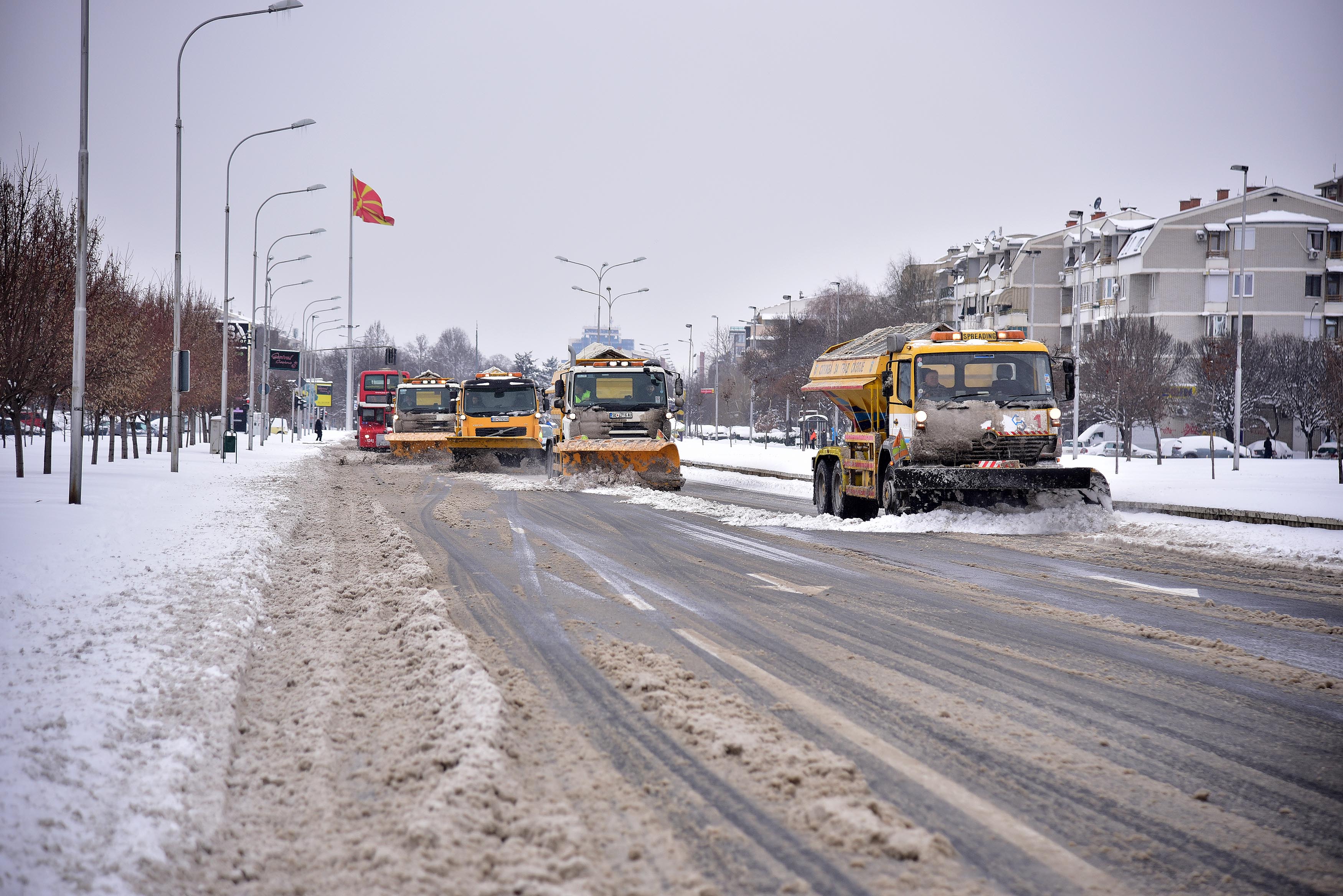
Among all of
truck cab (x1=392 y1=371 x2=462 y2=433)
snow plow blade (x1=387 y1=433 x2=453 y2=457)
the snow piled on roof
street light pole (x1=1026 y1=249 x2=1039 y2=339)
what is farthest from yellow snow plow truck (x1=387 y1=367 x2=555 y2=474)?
street light pole (x1=1026 y1=249 x2=1039 y2=339)

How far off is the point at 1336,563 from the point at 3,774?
12608mm

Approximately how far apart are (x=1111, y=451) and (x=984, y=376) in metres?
40.0

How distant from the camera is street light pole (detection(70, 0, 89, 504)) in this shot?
51.7 ft

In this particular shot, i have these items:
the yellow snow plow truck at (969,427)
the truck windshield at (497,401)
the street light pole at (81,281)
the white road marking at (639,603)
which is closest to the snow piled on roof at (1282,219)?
the truck windshield at (497,401)

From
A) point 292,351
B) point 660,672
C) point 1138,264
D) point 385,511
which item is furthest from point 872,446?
point 1138,264

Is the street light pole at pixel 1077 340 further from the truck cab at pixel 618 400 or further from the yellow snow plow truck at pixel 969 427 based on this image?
the yellow snow plow truck at pixel 969 427

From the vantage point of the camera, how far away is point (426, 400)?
39.6 m

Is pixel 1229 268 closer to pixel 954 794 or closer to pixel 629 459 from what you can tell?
pixel 629 459

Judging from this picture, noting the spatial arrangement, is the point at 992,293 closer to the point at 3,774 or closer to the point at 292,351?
the point at 292,351

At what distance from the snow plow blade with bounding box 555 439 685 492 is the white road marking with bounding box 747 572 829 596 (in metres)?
13.2

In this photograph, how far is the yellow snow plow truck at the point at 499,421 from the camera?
31.3 metres

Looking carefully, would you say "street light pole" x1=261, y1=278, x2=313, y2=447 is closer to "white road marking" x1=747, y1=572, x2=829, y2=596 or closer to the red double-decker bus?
the red double-decker bus

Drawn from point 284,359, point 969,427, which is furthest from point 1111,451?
point 284,359

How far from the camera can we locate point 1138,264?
226 ft
